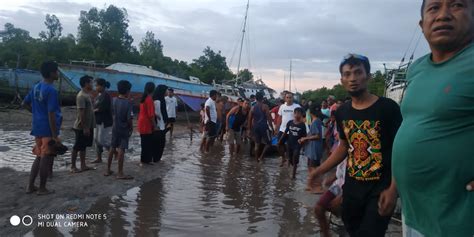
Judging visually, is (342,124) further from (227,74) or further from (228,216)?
(227,74)

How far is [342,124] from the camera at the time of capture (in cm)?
336

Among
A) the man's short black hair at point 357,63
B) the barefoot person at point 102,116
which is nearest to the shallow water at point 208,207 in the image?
the barefoot person at point 102,116

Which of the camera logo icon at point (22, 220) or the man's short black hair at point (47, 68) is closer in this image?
the camera logo icon at point (22, 220)

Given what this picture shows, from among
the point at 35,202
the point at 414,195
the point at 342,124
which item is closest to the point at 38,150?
the point at 35,202

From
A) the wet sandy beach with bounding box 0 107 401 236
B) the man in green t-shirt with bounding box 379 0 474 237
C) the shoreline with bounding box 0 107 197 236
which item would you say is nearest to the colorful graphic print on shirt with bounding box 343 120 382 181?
the man in green t-shirt with bounding box 379 0 474 237

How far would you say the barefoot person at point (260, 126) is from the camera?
10844 mm

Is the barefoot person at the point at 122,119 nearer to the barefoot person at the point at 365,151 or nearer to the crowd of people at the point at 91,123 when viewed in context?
the crowd of people at the point at 91,123

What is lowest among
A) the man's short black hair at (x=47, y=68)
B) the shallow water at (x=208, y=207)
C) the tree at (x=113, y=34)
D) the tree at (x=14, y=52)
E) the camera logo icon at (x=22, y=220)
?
the shallow water at (x=208, y=207)

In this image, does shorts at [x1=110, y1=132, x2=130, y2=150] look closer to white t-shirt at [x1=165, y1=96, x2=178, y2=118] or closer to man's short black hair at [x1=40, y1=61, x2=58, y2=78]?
man's short black hair at [x1=40, y1=61, x2=58, y2=78]

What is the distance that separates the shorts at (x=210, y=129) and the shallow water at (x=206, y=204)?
5.22 feet

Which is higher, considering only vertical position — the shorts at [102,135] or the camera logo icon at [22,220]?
the shorts at [102,135]

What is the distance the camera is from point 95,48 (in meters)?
49.9

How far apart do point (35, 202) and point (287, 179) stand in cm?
484

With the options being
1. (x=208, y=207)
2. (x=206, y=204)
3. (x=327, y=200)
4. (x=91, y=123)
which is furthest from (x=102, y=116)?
(x=327, y=200)
